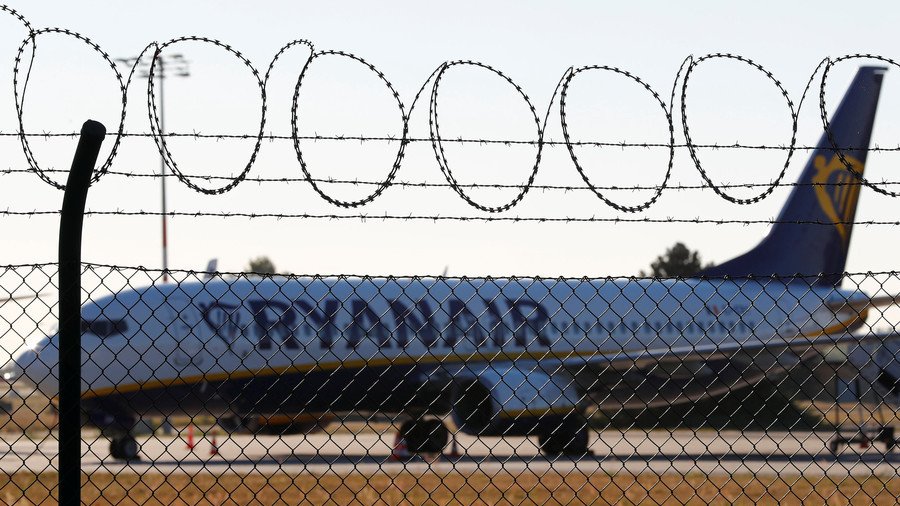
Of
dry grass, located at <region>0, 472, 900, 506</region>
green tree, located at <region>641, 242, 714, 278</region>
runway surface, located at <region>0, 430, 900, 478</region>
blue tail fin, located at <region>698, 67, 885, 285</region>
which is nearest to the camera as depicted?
dry grass, located at <region>0, 472, 900, 506</region>

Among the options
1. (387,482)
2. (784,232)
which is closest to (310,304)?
(387,482)

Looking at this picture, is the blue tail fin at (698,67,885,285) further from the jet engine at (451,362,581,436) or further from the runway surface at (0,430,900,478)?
the jet engine at (451,362,581,436)

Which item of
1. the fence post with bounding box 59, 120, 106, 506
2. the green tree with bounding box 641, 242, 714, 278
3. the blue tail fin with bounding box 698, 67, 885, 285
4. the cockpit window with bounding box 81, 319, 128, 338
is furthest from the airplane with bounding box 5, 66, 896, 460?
the green tree with bounding box 641, 242, 714, 278

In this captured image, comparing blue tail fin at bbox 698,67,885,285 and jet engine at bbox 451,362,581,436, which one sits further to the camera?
blue tail fin at bbox 698,67,885,285

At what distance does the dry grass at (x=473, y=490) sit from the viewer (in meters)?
12.9

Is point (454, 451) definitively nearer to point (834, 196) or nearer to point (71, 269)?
point (71, 269)

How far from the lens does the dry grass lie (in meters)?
12.9

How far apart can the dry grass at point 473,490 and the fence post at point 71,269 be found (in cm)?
688

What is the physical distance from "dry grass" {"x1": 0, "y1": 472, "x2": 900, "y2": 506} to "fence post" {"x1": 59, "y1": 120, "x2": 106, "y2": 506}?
688 cm

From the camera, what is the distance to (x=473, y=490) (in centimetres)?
1200

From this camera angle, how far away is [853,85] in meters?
30.2

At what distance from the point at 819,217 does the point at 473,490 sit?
19.2 m

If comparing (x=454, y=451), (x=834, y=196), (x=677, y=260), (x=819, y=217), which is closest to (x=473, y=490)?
(x=454, y=451)

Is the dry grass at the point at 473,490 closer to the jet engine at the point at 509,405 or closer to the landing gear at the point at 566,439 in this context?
the jet engine at the point at 509,405
